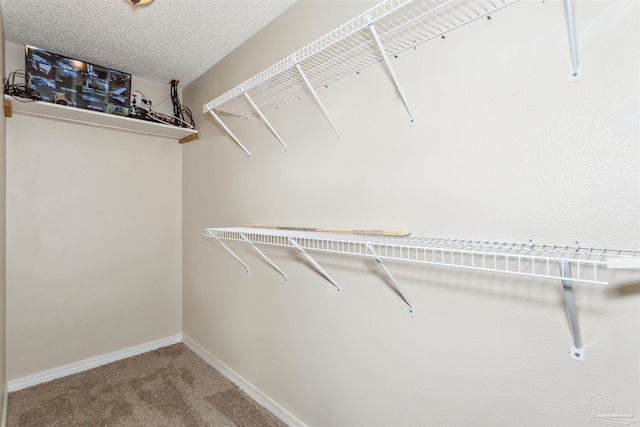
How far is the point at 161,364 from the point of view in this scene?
2.46m

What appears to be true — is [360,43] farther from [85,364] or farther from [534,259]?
[85,364]

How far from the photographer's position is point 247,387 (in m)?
2.09

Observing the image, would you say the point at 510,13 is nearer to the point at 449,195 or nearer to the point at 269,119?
the point at 449,195

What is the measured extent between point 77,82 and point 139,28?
0.66 m

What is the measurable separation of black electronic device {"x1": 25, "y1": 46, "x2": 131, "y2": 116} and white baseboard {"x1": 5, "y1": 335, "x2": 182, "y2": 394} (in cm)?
196

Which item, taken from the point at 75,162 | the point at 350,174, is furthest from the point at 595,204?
the point at 75,162

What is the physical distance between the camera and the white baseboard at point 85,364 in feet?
7.09

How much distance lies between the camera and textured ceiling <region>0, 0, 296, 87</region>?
1711 mm

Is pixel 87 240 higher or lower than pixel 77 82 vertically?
lower

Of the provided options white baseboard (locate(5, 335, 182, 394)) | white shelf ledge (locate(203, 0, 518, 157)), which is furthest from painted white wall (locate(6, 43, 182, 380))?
white shelf ledge (locate(203, 0, 518, 157))

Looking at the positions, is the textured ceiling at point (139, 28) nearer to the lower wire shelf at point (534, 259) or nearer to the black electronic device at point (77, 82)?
the black electronic device at point (77, 82)

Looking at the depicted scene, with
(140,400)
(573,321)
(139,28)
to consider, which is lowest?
(140,400)

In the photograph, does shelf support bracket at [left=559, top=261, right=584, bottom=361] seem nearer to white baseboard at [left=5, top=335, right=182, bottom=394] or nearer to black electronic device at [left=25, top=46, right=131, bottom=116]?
black electronic device at [left=25, top=46, right=131, bottom=116]

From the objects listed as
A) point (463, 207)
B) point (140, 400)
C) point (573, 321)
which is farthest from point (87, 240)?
point (573, 321)
